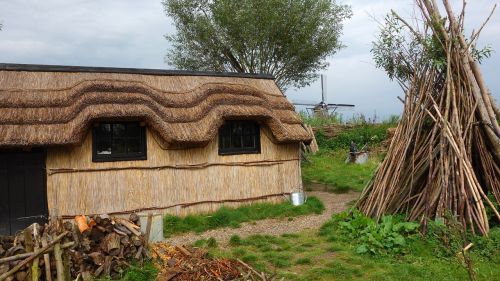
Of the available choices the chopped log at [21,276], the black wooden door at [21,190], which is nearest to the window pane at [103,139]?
the black wooden door at [21,190]

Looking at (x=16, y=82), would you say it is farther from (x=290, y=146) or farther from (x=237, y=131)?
(x=290, y=146)

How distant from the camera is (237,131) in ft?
38.8

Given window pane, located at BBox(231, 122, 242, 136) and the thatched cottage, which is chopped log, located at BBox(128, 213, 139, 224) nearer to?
the thatched cottage

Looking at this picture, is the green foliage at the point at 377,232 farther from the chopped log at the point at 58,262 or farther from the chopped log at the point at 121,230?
the chopped log at the point at 58,262

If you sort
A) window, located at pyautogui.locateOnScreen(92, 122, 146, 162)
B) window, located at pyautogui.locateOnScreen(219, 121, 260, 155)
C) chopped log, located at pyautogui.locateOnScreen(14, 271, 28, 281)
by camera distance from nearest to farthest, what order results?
chopped log, located at pyautogui.locateOnScreen(14, 271, 28, 281) < window, located at pyautogui.locateOnScreen(92, 122, 146, 162) < window, located at pyautogui.locateOnScreen(219, 121, 260, 155)

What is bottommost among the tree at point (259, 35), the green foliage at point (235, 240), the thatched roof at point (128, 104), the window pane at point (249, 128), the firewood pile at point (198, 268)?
the green foliage at point (235, 240)

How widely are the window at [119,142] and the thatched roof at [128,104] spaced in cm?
41

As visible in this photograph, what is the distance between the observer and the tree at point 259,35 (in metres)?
22.2

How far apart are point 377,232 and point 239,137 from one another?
192 inches

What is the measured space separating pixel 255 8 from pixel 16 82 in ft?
46.4

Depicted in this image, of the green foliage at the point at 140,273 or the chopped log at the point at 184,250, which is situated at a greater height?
the chopped log at the point at 184,250

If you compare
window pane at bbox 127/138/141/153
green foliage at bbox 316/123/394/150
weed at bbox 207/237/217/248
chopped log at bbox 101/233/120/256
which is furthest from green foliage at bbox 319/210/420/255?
green foliage at bbox 316/123/394/150

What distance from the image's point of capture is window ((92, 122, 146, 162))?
32.9 ft

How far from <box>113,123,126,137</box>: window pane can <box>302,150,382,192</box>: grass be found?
24.2ft
